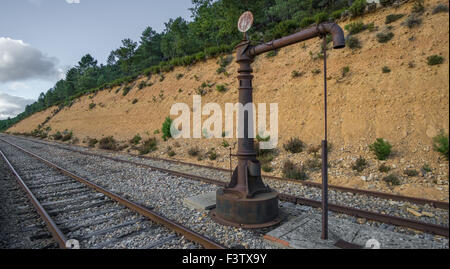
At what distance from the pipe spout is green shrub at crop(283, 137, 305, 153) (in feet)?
22.7

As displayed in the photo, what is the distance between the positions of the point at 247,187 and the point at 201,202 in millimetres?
1611

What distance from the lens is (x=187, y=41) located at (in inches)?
1476

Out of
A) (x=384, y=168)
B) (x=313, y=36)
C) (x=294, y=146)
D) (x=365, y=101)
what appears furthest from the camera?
(x=365, y=101)

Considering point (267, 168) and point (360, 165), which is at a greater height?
point (360, 165)

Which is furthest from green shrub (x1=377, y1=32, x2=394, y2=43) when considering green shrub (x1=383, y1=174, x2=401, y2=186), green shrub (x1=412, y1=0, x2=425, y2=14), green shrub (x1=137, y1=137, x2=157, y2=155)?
green shrub (x1=137, y1=137, x2=157, y2=155)

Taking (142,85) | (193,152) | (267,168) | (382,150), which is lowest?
(267,168)

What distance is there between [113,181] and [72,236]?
4436 mm

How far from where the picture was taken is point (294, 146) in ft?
37.3

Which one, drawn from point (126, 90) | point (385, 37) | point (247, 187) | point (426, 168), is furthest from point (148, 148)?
point (126, 90)

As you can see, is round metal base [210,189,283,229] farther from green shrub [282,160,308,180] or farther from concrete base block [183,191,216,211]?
green shrub [282,160,308,180]

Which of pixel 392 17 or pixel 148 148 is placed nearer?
pixel 392 17

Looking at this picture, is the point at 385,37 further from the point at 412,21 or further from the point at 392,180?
the point at 392,180

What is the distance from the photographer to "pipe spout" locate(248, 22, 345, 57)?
4.09 metres
